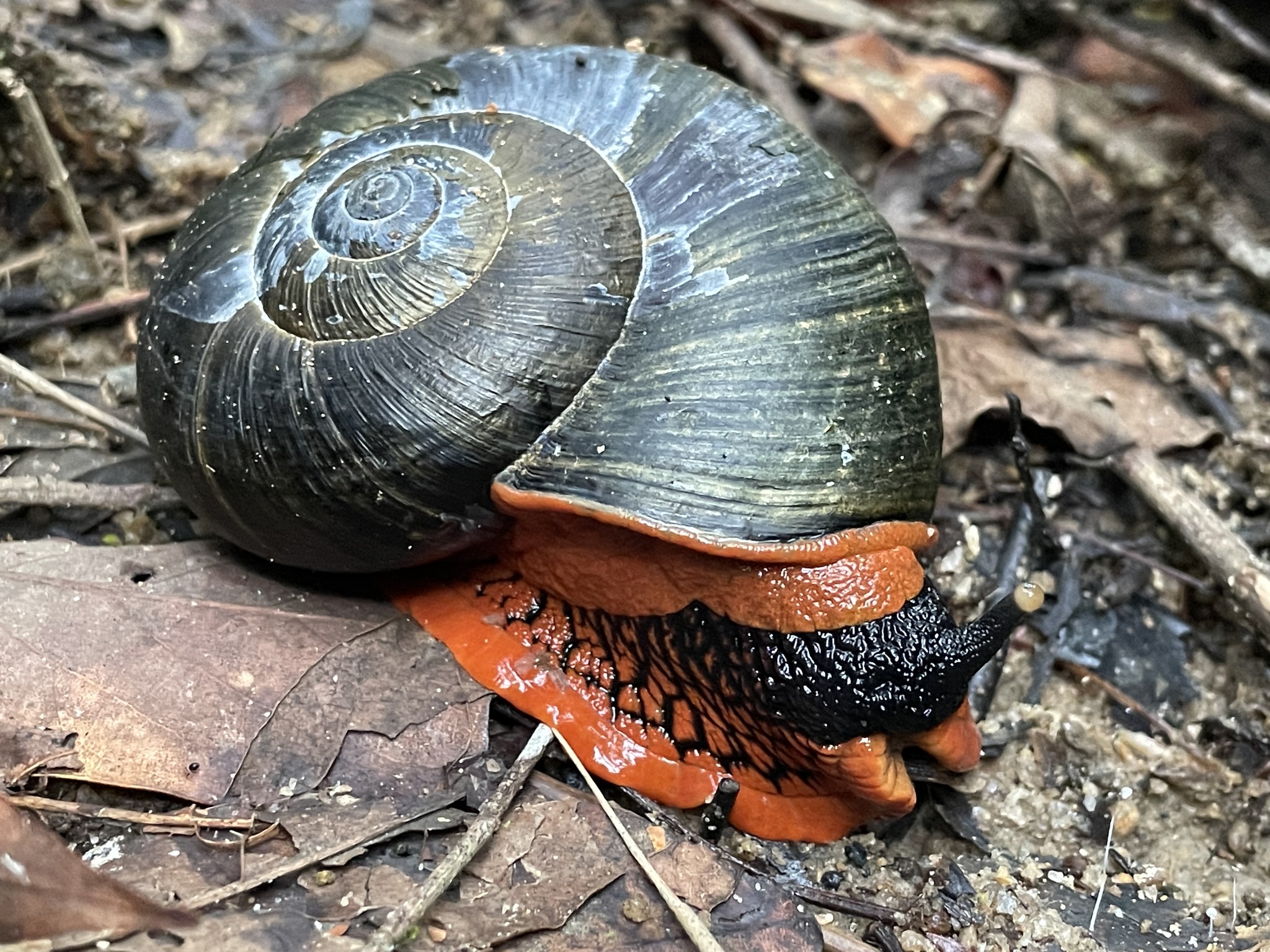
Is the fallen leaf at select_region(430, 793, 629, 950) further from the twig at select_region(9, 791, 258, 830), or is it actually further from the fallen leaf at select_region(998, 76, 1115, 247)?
the fallen leaf at select_region(998, 76, 1115, 247)

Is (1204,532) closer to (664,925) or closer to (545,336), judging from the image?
(664,925)

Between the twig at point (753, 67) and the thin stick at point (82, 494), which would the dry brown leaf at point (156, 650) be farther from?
the twig at point (753, 67)

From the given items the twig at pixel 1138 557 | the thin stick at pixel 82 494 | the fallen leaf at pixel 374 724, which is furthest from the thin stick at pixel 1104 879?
the thin stick at pixel 82 494

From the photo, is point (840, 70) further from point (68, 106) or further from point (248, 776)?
point (248, 776)

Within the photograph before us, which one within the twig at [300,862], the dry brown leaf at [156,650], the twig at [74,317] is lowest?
the twig at [300,862]

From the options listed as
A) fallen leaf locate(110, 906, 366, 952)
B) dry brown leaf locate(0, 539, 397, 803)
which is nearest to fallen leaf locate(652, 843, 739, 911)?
fallen leaf locate(110, 906, 366, 952)

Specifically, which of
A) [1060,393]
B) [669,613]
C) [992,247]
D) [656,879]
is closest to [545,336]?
[669,613]
